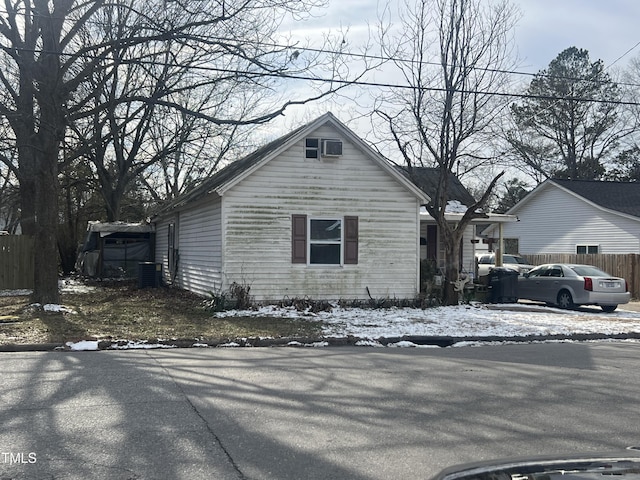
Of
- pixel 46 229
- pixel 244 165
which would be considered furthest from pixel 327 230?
pixel 46 229

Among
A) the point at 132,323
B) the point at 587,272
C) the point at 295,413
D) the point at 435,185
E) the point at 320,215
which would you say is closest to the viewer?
the point at 295,413

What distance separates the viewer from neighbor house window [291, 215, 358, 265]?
17.3 m

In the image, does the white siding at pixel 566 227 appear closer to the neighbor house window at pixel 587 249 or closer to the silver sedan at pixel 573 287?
the neighbor house window at pixel 587 249

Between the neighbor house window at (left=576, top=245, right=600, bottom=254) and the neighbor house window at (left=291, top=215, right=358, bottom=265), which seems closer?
the neighbor house window at (left=291, top=215, right=358, bottom=265)

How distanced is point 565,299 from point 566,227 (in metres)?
14.0

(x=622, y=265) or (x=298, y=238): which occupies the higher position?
(x=298, y=238)

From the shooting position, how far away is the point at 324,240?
17625 millimetres

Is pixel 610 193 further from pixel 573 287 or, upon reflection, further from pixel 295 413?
pixel 295 413

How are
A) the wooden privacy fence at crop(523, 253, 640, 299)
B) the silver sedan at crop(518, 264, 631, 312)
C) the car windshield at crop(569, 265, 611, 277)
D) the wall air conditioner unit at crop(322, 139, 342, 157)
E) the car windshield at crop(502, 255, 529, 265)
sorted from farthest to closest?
1. the car windshield at crop(502, 255, 529, 265)
2. the wooden privacy fence at crop(523, 253, 640, 299)
3. the car windshield at crop(569, 265, 611, 277)
4. the silver sedan at crop(518, 264, 631, 312)
5. the wall air conditioner unit at crop(322, 139, 342, 157)

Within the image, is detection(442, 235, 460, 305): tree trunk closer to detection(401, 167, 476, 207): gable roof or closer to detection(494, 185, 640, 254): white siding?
detection(401, 167, 476, 207): gable roof

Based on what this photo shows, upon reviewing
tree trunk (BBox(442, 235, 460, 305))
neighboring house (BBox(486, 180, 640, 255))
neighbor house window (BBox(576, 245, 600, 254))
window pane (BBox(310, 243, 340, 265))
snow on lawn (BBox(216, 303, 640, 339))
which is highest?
neighboring house (BBox(486, 180, 640, 255))

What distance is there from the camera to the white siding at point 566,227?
95.6 ft

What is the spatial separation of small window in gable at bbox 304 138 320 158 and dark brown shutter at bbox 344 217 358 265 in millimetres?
2078

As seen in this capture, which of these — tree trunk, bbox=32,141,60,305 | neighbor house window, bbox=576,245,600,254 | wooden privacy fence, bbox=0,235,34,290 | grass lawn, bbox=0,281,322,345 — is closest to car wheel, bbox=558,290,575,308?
grass lawn, bbox=0,281,322,345
